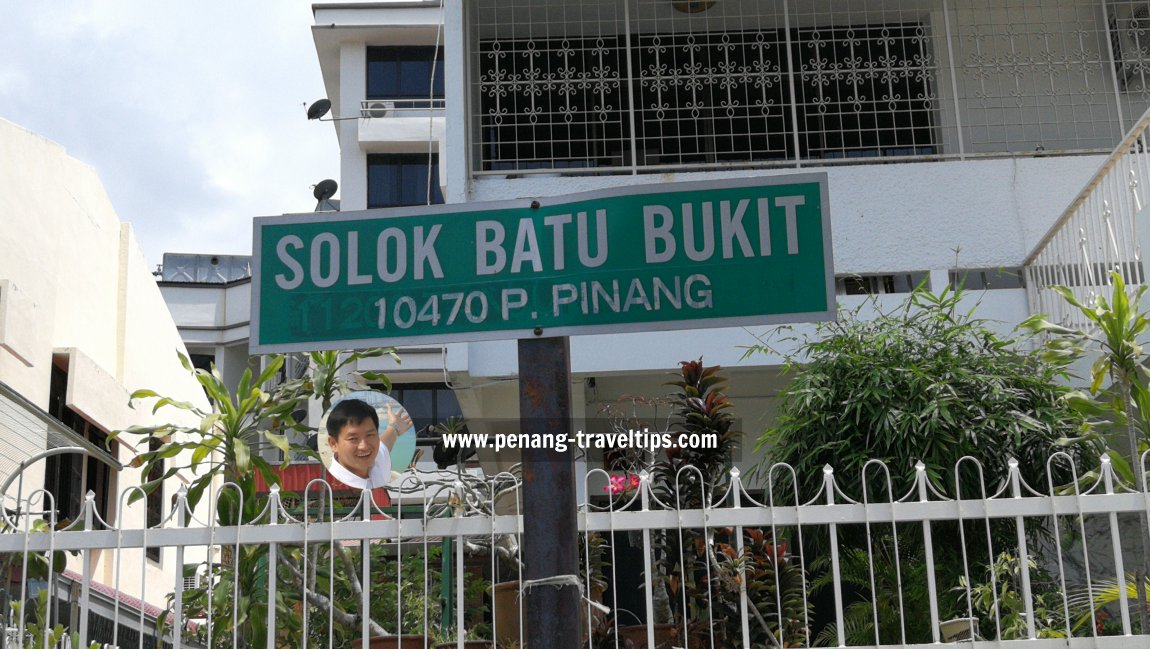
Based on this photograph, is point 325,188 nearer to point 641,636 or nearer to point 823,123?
point 823,123

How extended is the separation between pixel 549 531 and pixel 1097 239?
6434 mm

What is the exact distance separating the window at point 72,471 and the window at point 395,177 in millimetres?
12296

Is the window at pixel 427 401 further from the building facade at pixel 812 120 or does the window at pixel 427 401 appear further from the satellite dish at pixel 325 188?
the building facade at pixel 812 120

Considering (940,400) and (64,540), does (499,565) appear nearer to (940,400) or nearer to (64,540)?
(940,400)

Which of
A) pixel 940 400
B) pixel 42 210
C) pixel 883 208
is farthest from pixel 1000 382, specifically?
pixel 42 210

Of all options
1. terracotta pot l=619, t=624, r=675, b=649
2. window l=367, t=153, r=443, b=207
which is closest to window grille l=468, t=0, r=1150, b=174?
terracotta pot l=619, t=624, r=675, b=649

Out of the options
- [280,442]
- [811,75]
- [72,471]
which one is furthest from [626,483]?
[72,471]

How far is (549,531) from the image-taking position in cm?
279

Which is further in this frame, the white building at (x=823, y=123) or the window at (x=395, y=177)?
the window at (x=395, y=177)

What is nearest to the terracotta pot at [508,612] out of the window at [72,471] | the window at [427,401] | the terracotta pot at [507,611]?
the terracotta pot at [507,611]

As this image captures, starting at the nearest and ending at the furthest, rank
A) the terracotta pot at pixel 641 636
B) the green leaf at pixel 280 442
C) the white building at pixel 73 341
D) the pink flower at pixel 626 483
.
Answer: the terracotta pot at pixel 641 636, the pink flower at pixel 626 483, the green leaf at pixel 280 442, the white building at pixel 73 341

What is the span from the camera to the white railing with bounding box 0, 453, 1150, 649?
4664mm

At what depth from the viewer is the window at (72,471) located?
43.1 feet

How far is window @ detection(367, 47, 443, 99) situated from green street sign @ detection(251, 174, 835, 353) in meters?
24.6
